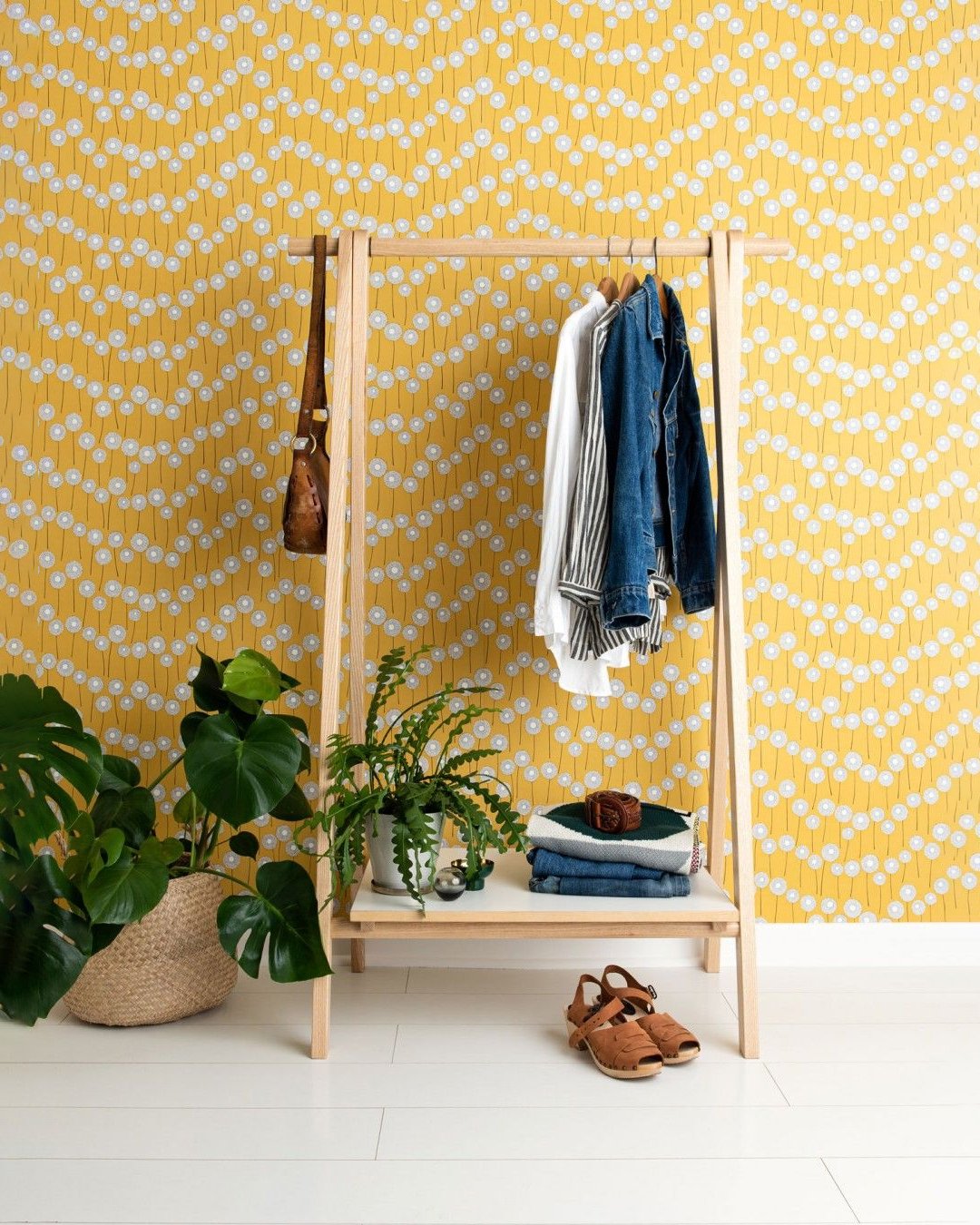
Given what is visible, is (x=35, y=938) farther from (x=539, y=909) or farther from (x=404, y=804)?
(x=539, y=909)

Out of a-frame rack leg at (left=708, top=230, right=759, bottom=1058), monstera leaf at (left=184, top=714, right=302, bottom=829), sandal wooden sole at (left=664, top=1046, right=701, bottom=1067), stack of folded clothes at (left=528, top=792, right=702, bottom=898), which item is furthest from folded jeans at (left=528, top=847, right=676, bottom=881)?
monstera leaf at (left=184, top=714, right=302, bottom=829)

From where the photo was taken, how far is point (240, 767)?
6.63ft

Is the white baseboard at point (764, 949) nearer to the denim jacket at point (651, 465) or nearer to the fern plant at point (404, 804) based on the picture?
the fern plant at point (404, 804)

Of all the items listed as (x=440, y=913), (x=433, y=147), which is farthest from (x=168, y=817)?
(x=433, y=147)

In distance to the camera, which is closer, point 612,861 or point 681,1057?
point 681,1057

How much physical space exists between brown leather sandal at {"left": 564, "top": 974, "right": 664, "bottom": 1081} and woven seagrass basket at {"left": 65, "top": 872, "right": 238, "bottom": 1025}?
76 cm

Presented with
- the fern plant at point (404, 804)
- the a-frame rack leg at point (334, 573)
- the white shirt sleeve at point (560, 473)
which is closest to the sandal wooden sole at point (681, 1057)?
the fern plant at point (404, 804)

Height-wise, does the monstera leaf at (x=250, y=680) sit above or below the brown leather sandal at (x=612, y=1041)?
above

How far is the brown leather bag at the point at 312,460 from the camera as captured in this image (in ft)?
7.39

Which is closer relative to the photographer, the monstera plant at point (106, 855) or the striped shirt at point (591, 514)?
the monstera plant at point (106, 855)

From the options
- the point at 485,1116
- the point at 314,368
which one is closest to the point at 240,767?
the point at 485,1116

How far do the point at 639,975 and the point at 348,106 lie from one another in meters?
2.12

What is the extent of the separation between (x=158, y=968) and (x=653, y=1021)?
0.99m

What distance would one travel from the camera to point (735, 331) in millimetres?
2223
